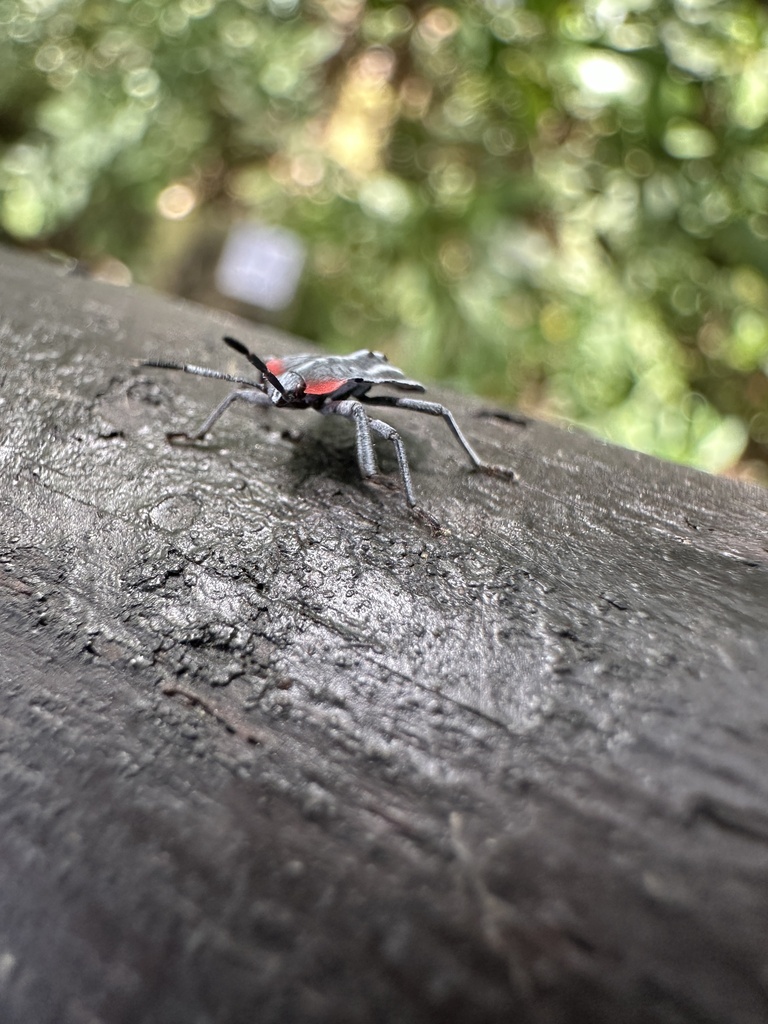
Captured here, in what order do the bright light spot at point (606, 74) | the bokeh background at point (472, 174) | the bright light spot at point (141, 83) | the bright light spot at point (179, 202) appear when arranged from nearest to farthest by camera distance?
the bright light spot at point (606, 74) < the bokeh background at point (472, 174) < the bright light spot at point (141, 83) < the bright light spot at point (179, 202)

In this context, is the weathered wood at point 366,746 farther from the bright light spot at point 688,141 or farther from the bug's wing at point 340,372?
the bright light spot at point 688,141

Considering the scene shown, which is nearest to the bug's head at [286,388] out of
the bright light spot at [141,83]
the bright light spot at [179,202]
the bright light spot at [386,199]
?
the bright light spot at [386,199]

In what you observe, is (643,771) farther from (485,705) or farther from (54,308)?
(54,308)

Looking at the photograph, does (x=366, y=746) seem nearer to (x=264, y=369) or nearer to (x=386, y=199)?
(x=264, y=369)

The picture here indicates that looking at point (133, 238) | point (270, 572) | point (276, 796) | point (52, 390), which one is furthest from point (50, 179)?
point (276, 796)

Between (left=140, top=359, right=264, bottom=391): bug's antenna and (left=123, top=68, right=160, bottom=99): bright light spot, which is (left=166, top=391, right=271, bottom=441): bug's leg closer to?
(left=140, top=359, right=264, bottom=391): bug's antenna

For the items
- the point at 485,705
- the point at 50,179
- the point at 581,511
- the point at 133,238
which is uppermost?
the point at 581,511
